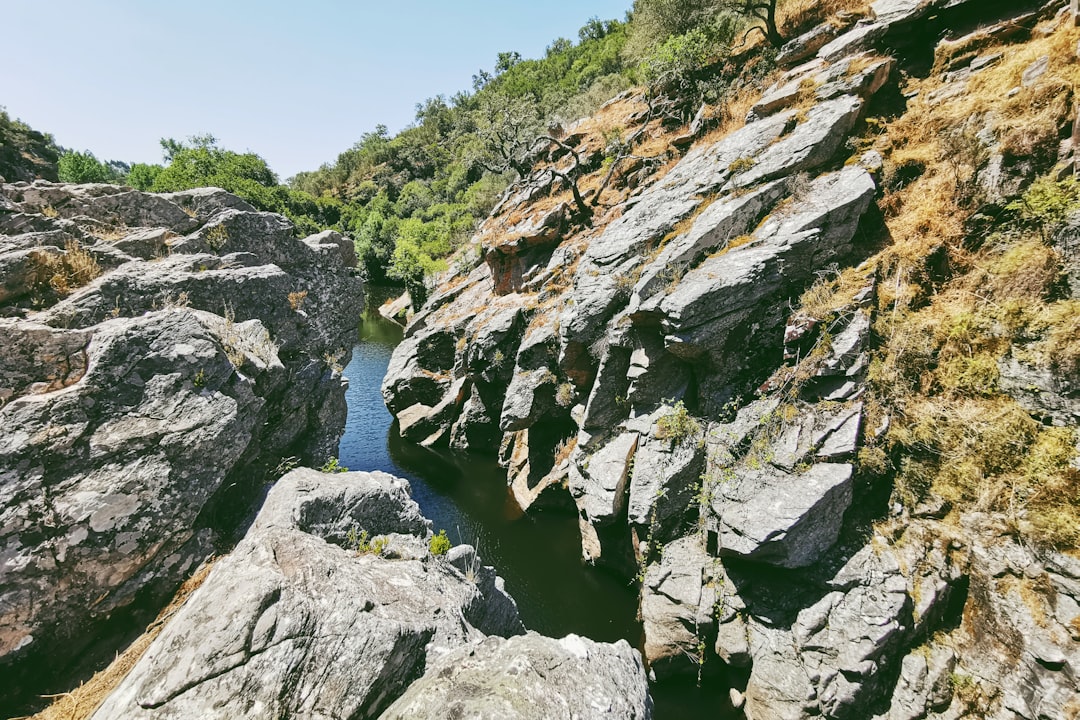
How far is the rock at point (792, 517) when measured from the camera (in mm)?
9430

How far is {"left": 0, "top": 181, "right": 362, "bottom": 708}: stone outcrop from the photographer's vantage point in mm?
5898

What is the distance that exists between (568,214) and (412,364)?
45.0 feet

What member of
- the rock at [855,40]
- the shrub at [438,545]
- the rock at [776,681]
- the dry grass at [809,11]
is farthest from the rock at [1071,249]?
the shrub at [438,545]

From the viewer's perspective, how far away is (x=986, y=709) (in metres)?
7.60

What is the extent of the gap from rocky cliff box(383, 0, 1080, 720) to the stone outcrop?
404 inches

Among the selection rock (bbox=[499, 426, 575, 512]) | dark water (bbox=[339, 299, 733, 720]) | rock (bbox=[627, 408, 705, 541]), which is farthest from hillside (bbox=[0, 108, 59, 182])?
rock (bbox=[627, 408, 705, 541])

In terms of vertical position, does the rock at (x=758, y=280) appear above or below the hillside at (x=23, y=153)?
below

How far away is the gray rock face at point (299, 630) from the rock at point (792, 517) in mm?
6841

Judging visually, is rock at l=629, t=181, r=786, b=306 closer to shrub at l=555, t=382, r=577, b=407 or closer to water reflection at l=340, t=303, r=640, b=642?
shrub at l=555, t=382, r=577, b=407

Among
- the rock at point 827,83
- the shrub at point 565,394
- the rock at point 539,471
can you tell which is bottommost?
the rock at point 539,471

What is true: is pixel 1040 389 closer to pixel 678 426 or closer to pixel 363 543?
pixel 678 426

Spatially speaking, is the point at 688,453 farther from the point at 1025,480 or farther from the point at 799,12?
the point at 799,12

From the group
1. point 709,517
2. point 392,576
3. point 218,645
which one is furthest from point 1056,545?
point 218,645

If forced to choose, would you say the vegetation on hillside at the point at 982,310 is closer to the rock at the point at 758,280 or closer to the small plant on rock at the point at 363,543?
the rock at the point at 758,280
